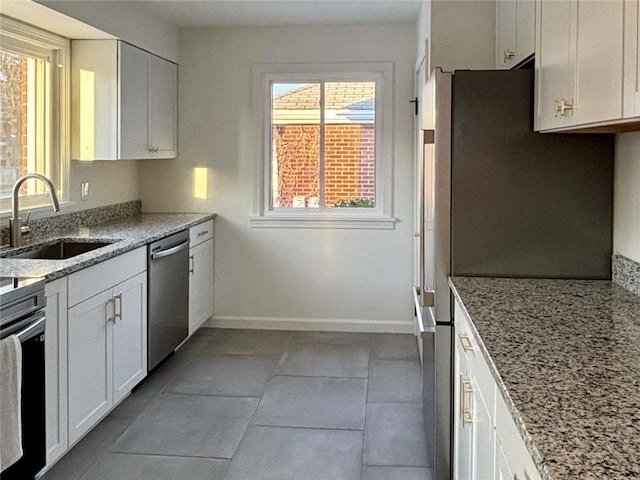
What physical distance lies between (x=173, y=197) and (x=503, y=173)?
10.4 feet

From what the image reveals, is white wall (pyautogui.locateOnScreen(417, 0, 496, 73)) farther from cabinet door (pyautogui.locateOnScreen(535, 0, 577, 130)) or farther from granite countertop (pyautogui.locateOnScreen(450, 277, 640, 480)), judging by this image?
granite countertop (pyautogui.locateOnScreen(450, 277, 640, 480))

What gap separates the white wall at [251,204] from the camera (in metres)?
4.88

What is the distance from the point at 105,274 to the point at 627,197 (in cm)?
225

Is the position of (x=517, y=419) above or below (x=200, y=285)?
above

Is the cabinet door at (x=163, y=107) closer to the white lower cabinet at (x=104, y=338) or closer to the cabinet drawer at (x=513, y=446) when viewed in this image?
the white lower cabinet at (x=104, y=338)

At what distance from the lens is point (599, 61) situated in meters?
1.67

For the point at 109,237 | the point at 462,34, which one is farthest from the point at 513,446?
the point at 109,237

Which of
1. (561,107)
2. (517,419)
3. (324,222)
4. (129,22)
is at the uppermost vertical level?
(129,22)

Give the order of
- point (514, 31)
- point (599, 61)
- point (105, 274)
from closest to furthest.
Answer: point (599, 61) < point (514, 31) < point (105, 274)

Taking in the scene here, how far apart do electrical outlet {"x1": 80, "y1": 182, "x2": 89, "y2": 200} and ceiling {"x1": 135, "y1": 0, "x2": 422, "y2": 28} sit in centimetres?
121

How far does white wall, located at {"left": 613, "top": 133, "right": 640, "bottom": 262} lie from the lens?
223 centimetres

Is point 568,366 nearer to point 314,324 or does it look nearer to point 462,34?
point 462,34

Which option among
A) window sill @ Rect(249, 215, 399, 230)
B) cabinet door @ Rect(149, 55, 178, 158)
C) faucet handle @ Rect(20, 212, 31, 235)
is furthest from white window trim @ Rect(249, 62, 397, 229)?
faucet handle @ Rect(20, 212, 31, 235)

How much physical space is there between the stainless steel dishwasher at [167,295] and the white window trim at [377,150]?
88 centimetres
